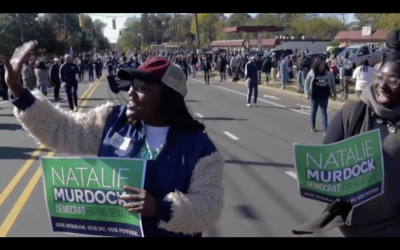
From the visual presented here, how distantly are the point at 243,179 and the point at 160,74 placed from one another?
5.80m

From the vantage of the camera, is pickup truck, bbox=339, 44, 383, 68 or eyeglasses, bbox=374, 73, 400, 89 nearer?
eyeglasses, bbox=374, 73, 400, 89

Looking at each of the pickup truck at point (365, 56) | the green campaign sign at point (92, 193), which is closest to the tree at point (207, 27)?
the pickup truck at point (365, 56)

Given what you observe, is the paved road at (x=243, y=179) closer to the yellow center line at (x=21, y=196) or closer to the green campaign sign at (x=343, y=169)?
the yellow center line at (x=21, y=196)

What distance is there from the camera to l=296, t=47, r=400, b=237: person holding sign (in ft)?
10.7

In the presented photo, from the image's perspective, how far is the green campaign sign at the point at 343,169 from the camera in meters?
3.13

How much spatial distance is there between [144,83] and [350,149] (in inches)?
45.0

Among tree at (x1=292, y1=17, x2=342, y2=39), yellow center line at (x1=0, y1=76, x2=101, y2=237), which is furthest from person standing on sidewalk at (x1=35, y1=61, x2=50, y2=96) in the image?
tree at (x1=292, y1=17, x2=342, y2=39)

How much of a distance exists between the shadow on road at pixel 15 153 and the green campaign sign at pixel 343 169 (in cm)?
847

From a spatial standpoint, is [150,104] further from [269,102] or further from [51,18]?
[51,18]

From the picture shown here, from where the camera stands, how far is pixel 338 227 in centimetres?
332

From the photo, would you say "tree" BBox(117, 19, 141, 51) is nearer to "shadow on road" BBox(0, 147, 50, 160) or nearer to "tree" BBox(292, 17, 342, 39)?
"tree" BBox(292, 17, 342, 39)

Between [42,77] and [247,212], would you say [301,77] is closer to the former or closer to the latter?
[42,77]

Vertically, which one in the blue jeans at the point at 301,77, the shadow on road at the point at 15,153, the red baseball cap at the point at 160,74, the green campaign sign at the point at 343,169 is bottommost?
the blue jeans at the point at 301,77

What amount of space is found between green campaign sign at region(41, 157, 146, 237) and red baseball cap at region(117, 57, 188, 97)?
421 millimetres
